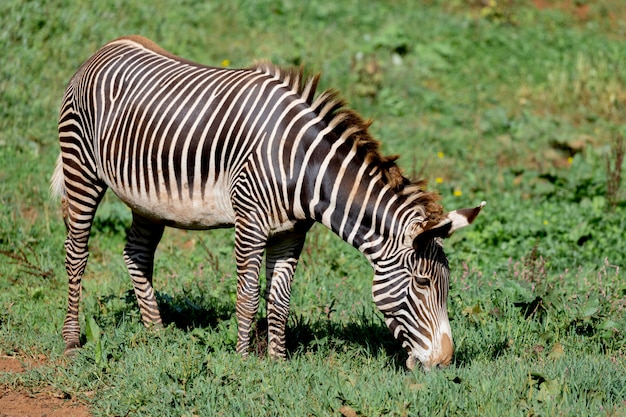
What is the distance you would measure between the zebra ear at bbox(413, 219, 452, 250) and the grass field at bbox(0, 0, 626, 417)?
36.5 inches

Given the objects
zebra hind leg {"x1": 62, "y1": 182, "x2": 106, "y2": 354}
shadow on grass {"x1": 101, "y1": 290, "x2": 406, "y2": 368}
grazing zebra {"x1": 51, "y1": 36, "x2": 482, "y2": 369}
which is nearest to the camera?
grazing zebra {"x1": 51, "y1": 36, "x2": 482, "y2": 369}

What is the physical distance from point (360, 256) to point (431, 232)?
356 cm

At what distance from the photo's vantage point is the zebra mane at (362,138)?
5734 mm

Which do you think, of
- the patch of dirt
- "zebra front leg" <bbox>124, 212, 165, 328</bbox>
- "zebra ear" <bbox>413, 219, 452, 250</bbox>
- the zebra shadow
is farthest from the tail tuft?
"zebra ear" <bbox>413, 219, 452, 250</bbox>

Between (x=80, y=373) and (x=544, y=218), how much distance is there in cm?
588

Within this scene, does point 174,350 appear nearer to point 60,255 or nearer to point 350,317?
point 350,317

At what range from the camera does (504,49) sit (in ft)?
51.8

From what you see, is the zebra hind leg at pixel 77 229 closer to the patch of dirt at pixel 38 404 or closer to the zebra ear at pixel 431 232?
the patch of dirt at pixel 38 404

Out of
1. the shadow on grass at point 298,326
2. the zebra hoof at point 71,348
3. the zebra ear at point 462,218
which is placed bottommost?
the zebra hoof at point 71,348

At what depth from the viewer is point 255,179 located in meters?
5.90

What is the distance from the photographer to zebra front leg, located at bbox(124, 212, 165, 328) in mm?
7156

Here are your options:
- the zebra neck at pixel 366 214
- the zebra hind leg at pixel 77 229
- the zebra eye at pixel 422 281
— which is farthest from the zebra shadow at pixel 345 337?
the zebra hind leg at pixel 77 229

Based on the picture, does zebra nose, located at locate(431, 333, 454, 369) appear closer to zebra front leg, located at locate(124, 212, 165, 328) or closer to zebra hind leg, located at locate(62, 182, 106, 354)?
zebra front leg, located at locate(124, 212, 165, 328)

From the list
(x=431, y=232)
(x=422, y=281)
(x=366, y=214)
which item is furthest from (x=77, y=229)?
(x=431, y=232)
